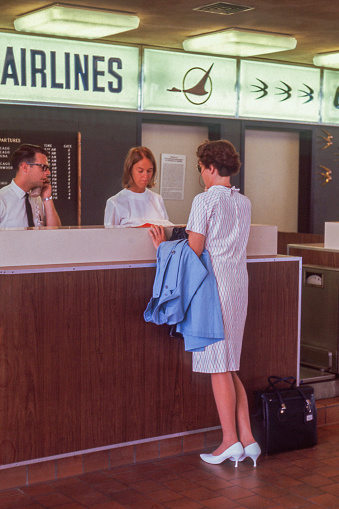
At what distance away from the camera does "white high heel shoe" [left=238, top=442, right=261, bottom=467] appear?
4.12m

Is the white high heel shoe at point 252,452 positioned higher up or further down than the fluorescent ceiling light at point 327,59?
further down

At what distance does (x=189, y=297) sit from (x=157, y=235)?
0.47 m

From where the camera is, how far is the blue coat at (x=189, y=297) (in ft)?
12.8

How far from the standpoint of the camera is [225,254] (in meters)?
4.00

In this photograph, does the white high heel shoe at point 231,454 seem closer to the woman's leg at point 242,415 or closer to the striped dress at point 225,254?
the woman's leg at point 242,415

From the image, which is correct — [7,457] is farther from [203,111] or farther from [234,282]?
[203,111]

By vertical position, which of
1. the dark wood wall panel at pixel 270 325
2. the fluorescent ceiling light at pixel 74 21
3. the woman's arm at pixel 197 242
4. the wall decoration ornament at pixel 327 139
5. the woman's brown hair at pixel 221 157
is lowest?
the dark wood wall panel at pixel 270 325

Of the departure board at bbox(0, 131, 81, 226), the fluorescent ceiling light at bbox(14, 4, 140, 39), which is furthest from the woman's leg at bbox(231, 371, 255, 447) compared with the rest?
the departure board at bbox(0, 131, 81, 226)

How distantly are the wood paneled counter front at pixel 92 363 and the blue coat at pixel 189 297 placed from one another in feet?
0.59

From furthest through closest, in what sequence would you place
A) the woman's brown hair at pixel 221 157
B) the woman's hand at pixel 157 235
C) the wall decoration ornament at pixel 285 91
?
1. the wall decoration ornament at pixel 285 91
2. the woman's hand at pixel 157 235
3. the woman's brown hair at pixel 221 157

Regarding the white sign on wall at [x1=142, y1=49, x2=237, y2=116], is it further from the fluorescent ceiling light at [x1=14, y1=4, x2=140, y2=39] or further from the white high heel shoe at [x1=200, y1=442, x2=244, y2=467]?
the white high heel shoe at [x1=200, y1=442, x2=244, y2=467]

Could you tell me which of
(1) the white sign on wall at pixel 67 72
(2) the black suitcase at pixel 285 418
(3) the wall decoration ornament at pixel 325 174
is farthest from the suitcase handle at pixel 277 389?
(3) the wall decoration ornament at pixel 325 174

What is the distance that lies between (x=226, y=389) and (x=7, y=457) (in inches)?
47.0

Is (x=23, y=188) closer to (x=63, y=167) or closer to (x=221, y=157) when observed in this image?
(x=221, y=157)
